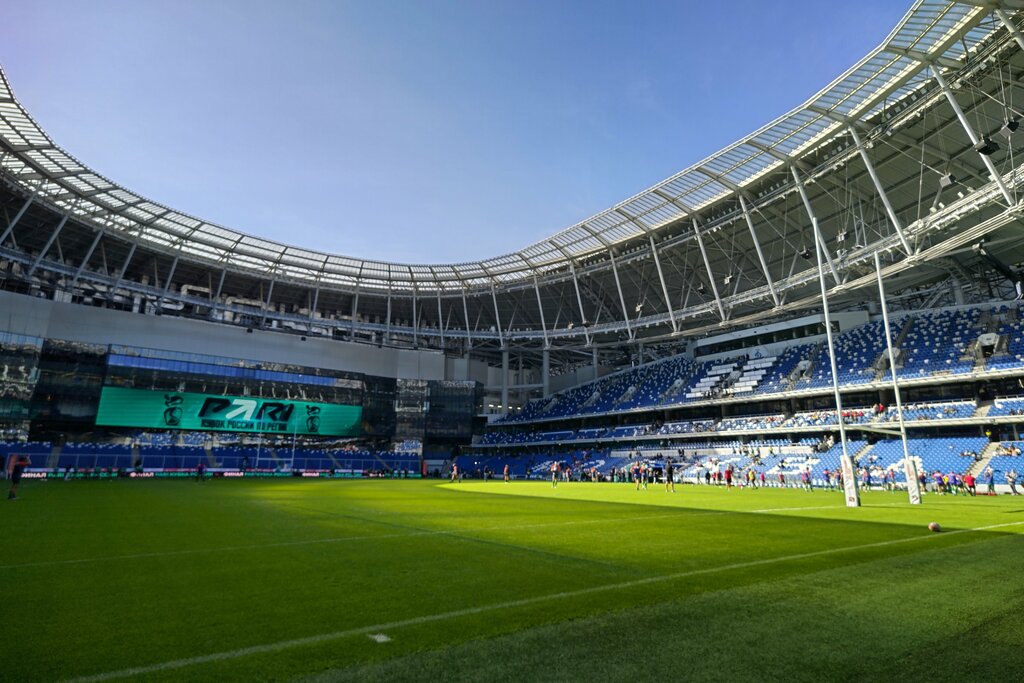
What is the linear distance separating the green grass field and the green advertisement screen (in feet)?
172

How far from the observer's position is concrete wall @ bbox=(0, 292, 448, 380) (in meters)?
51.1

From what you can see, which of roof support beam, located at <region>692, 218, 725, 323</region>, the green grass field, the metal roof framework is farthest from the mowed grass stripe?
roof support beam, located at <region>692, 218, 725, 323</region>

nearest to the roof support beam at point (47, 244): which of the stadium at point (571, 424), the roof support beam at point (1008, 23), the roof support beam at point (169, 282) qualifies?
the stadium at point (571, 424)

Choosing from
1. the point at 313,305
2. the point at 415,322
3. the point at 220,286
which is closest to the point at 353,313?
the point at 313,305

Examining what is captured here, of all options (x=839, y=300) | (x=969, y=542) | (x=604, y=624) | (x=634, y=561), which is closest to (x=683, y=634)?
(x=604, y=624)

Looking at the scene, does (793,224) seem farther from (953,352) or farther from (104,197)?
(104,197)

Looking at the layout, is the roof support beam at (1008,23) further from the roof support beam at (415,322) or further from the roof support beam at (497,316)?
the roof support beam at (415,322)

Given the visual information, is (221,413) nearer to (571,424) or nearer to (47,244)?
(47,244)

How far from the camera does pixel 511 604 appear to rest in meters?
5.96

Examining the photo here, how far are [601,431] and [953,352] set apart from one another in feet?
108

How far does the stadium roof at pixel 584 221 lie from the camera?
85.9 ft

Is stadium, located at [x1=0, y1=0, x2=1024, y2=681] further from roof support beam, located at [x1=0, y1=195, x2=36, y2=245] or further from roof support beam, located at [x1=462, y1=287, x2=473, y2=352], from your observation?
roof support beam, located at [x1=462, y1=287, x2=473, y2=352]

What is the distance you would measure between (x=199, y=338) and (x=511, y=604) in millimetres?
66811

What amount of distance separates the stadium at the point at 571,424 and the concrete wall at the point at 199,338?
291mm
